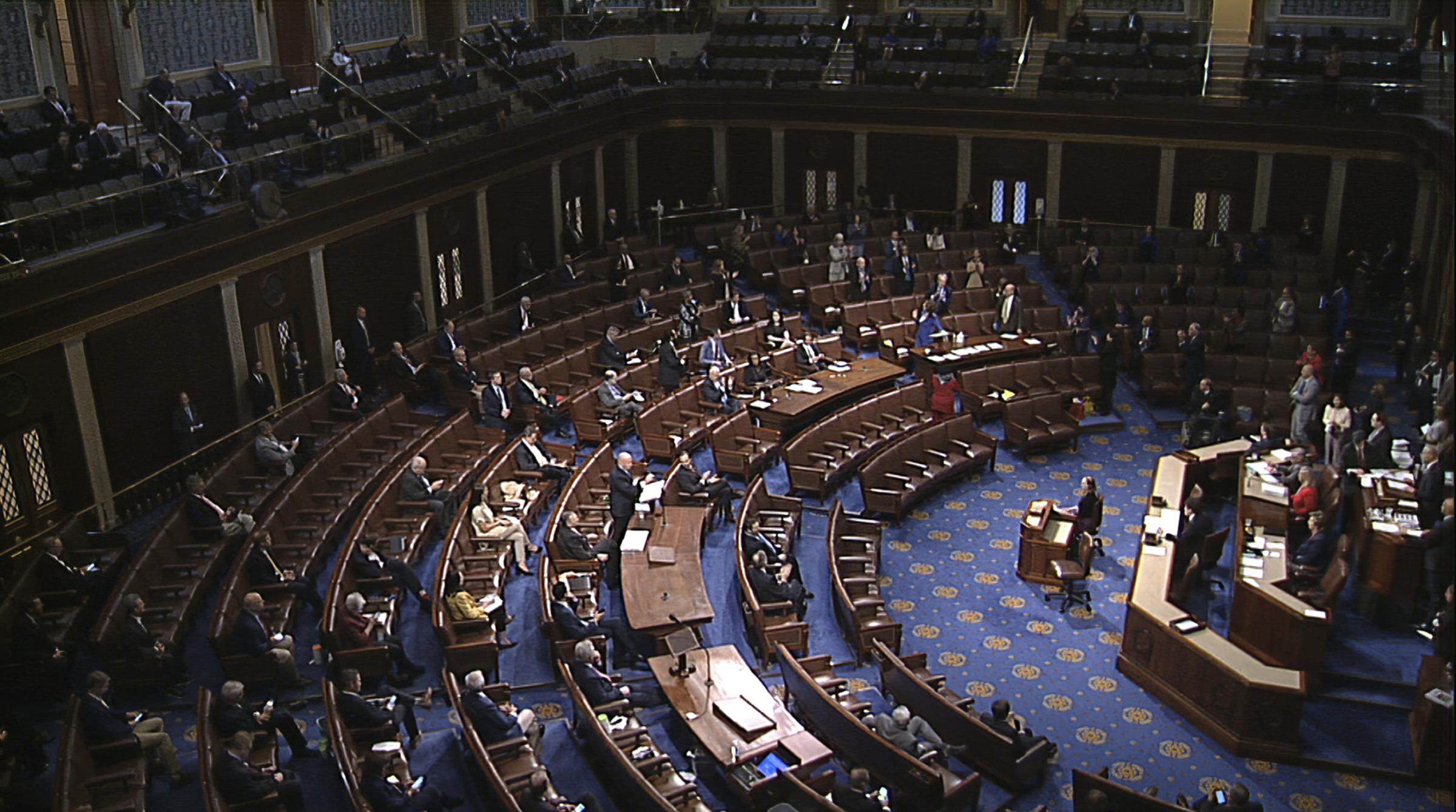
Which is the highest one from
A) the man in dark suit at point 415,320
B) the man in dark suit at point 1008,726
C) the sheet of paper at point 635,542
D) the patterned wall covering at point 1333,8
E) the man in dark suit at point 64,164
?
the patterned wall covering at point 1333,8

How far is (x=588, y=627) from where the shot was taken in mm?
13367

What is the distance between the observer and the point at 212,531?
582 inches

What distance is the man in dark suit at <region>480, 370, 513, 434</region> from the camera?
60.4ft

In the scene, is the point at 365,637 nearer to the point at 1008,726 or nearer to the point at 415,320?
the point at 1008,726

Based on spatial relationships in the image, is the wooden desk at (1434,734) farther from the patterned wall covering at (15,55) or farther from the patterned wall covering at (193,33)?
the patterned wall covering at (193,33)

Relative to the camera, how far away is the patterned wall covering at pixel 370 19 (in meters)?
23.7

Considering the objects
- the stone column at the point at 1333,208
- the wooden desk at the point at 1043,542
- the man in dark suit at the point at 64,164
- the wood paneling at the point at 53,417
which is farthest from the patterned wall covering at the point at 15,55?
the stone column at the point at 1333,208

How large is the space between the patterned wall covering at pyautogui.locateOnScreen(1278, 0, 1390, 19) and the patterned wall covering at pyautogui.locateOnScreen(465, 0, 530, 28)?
15.8 meters

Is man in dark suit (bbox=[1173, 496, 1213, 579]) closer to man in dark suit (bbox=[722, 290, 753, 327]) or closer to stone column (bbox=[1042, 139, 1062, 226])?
man in dark suit (bbox=[722, 290, 753, 327])

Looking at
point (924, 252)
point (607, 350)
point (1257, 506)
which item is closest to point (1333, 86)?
point (924, 252)

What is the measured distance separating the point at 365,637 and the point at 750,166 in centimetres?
1947

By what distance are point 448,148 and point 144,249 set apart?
22.3ft

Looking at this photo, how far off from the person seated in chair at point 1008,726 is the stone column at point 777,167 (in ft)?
61.3

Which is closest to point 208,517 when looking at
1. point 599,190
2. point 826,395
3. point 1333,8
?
point 826,395
